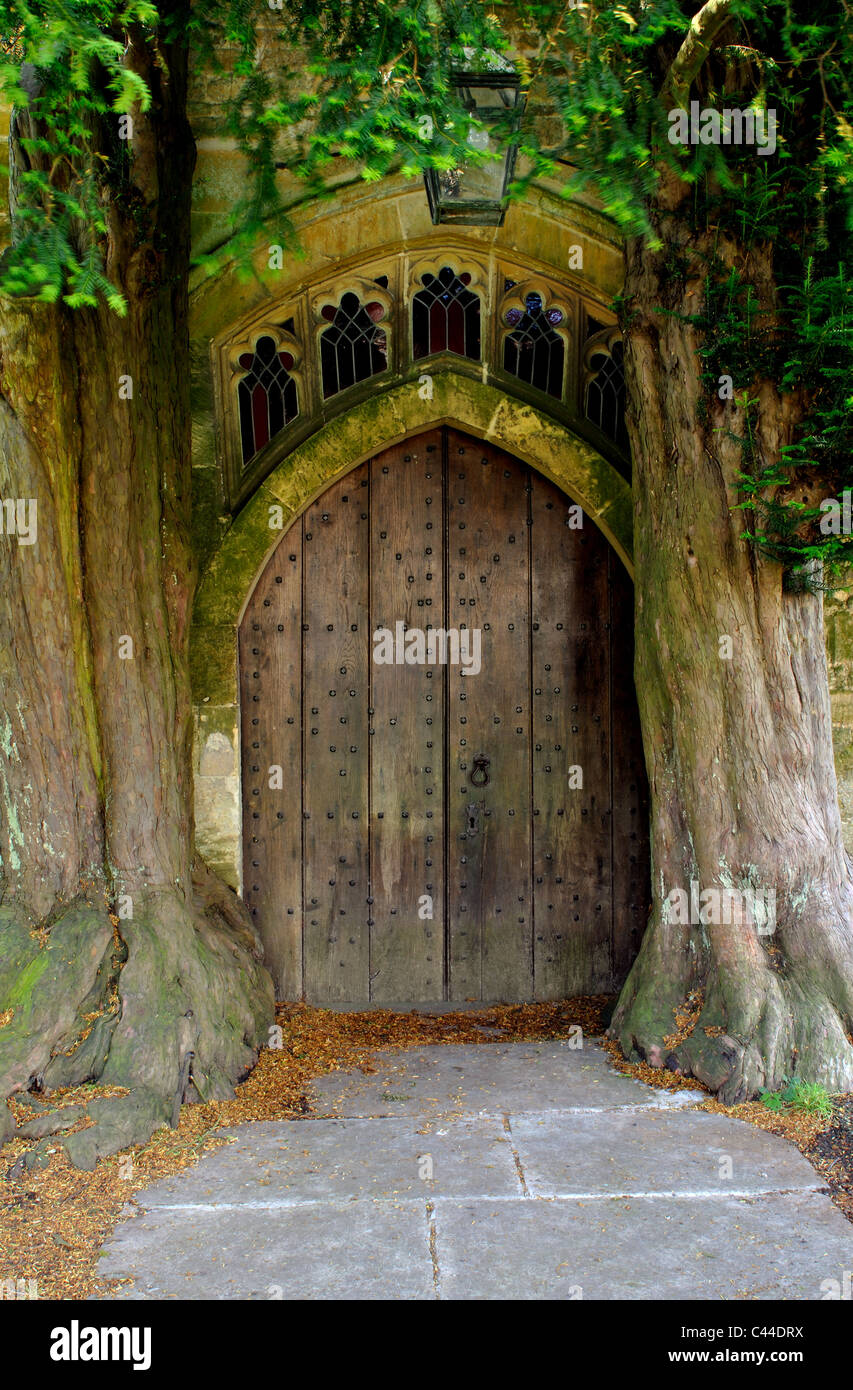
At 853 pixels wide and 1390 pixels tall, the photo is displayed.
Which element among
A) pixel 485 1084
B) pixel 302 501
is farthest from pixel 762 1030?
pixel 302 501

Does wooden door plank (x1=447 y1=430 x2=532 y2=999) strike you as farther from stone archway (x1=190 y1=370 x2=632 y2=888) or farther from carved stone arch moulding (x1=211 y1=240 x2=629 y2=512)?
carved stone arch moulding (x1=211 y1=240 x2=629 y2=512)

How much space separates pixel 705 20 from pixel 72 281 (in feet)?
6.93

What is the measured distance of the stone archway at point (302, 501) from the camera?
4797mm

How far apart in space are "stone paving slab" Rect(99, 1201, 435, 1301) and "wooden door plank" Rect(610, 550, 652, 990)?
7.58ft

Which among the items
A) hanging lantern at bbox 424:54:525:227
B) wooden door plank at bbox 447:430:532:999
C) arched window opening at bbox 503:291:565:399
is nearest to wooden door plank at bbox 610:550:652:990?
wooden door plank at bbox 447:430:532:999

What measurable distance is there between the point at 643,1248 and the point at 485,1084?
1342 millimetres

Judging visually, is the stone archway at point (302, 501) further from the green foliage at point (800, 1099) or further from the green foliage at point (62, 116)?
the green foliage at point (800, 1099)

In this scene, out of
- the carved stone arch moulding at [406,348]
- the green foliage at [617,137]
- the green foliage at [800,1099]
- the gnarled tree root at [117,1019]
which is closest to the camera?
the green foliage at [617,137]

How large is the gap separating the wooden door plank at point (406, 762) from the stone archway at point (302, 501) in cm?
27

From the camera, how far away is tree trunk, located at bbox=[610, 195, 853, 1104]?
3863 millimetres

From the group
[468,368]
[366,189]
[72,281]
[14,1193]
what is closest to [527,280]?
[468,368]

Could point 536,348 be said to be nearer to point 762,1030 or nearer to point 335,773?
point 335,773

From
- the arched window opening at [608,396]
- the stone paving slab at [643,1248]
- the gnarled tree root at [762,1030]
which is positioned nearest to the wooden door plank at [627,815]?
the arched window opening at [608,396]

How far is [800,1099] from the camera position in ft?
11.6
